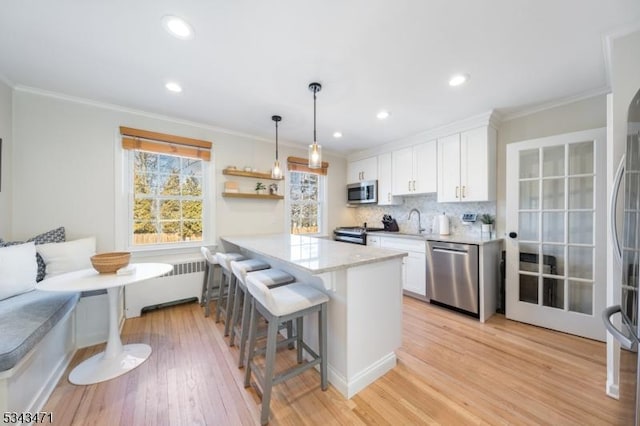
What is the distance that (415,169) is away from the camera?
370cm

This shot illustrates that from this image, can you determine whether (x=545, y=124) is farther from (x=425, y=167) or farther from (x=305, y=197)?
(x=305, y=197)

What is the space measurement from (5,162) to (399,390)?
3.92 m

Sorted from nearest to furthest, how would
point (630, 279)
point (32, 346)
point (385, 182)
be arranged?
point (630, 279), point (32, 346), point (385, 182)

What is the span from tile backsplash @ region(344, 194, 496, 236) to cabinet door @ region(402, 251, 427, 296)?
2.28ft

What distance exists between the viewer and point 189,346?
7.16 ft

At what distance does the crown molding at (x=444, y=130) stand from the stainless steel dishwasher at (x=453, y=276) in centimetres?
152

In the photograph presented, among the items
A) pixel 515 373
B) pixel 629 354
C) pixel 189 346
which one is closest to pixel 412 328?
pixel 515 373

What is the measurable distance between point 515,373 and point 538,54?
246 cm

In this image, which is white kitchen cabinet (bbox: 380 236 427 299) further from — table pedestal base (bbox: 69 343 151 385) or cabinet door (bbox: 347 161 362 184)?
table pedestal base (bbox: 69 343 151 385)

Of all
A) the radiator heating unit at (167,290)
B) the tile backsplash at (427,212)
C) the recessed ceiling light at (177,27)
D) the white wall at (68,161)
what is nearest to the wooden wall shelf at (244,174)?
the white wall at (68,161)

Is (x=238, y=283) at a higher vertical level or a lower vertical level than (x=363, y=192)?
lower

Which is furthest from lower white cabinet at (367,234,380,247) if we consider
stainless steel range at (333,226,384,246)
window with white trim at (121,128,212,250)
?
window with white trim at (121,128,212,250)

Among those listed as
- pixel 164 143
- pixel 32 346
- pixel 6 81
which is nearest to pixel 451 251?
pixel 32 346

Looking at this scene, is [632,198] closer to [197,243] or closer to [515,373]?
[515,373]
